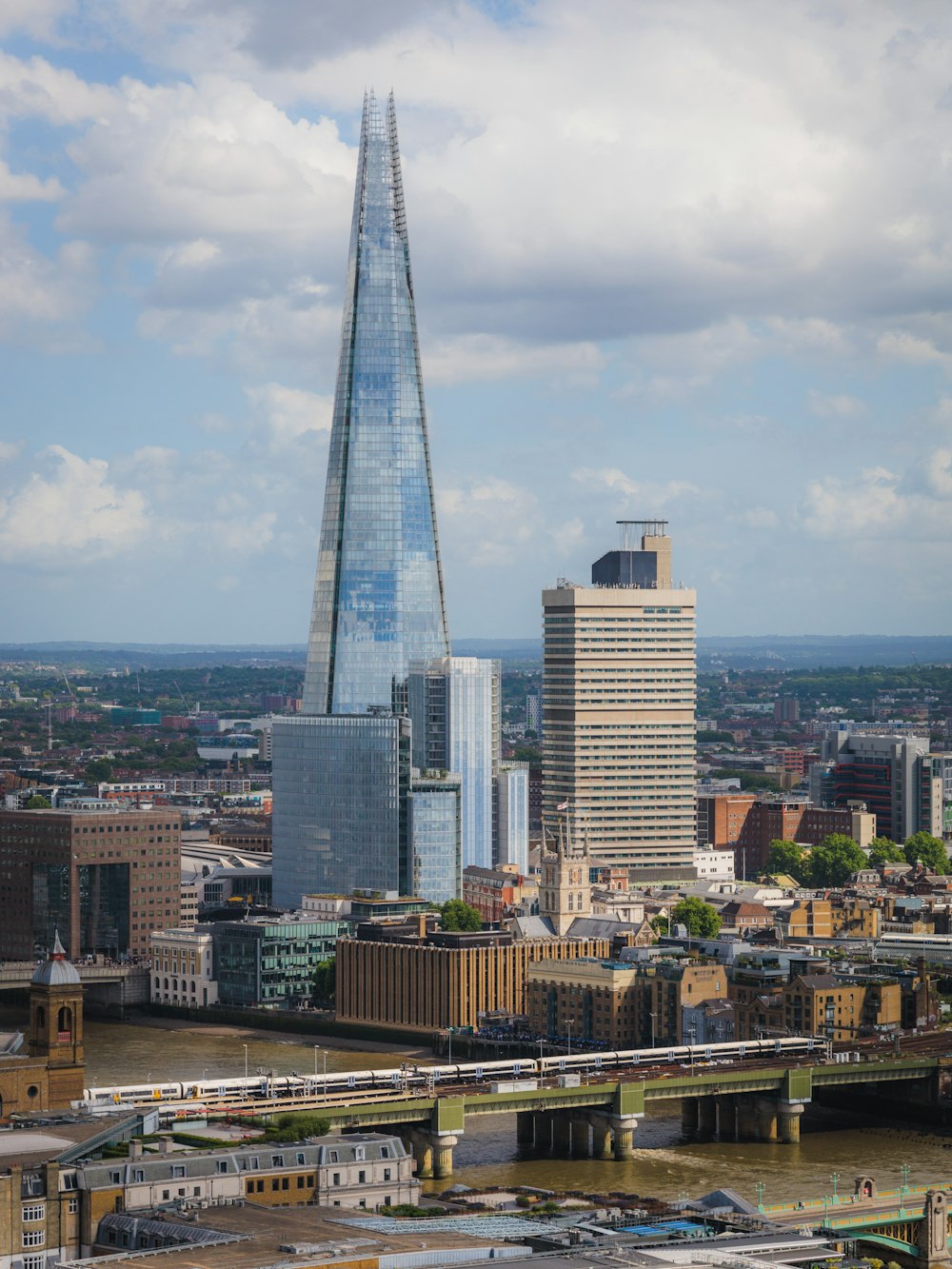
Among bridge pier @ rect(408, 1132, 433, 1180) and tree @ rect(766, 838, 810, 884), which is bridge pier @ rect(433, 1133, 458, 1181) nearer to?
bridge pier @ rect(408, 1132, 433, 1180)

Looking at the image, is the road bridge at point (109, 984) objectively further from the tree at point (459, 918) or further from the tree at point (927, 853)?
the tree at point (927, 853)

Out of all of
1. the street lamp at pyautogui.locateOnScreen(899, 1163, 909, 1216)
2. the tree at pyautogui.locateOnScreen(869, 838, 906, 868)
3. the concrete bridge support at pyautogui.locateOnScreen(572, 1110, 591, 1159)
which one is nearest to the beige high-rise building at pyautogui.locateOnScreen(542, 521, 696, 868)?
the tree at pyautogui.locateOnScreen(869, 838, 906, 868)

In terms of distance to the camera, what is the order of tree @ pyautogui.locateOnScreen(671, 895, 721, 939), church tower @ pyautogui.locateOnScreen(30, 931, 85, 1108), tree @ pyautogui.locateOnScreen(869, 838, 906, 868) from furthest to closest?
tree @ pyautogui.locateOnScreen(869, 838, 906, 868) → tree @ pyautogui.locateOnScreen(671, 895, 721, 939) → church tower @ pyautogui.locateOnScreen(30, 931, 85, 1108)

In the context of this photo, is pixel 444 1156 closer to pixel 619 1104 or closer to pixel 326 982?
pixel 619 1104

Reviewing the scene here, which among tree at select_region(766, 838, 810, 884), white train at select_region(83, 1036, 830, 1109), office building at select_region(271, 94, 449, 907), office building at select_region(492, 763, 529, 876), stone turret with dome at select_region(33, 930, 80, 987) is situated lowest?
white train at select_region(83, 1036, 830, 1109)

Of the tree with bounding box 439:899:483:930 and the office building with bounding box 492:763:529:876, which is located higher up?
the office building with bounding box 492:763:529:876

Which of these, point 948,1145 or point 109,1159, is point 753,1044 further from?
point 109,1159

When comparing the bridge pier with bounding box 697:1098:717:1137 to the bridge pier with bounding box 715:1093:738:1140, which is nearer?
the bridge pier with bounding box 715:1093:738:1140
